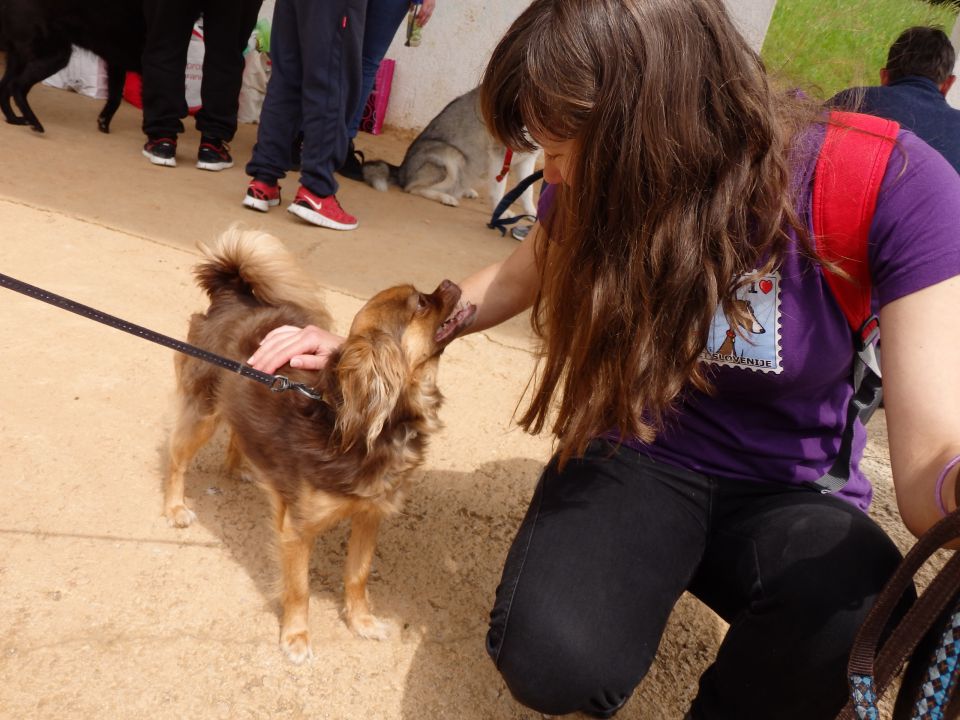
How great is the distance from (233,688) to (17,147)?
4.46 metres

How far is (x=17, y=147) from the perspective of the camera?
484 cm

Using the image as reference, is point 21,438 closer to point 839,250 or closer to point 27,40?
point 839,250

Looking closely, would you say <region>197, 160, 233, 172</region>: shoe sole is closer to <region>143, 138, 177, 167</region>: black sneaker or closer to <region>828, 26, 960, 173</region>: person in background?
<region>143, 138, 177, 167</region>: black sneaker

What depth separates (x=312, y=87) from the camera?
4.19 m

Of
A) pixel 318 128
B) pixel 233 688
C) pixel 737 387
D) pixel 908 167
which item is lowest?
pixel 233 688

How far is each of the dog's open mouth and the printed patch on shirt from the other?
68cm

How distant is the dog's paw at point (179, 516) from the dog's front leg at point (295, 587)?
0.49 m

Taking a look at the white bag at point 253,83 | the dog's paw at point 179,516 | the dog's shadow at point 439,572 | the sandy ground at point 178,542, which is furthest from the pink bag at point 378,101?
the dog's paw at point 179,516

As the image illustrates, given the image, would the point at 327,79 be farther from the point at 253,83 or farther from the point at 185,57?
the point at 253,83

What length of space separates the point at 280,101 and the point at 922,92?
334cm

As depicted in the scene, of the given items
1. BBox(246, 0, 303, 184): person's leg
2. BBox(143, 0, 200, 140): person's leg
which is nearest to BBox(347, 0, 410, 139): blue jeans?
BBox(246, 0, 303, 184): person's leg

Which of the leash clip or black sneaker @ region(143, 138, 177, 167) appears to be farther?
black sneaker @ region(143, 138, 177, 167)

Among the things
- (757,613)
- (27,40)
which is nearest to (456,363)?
(757,613)

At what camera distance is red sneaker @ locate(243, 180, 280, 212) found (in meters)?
4.54
